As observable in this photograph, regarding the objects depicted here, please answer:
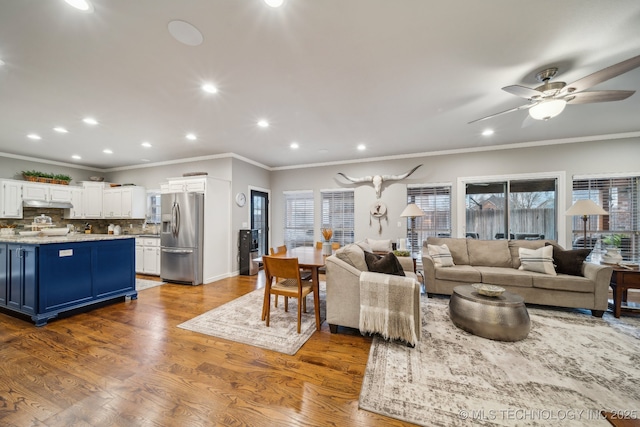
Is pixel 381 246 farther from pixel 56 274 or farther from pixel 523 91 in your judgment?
pixel 56 274

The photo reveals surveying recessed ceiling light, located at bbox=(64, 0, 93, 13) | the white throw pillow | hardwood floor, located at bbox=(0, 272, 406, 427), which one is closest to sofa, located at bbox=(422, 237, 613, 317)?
the white throw pillow

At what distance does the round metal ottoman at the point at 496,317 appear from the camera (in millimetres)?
2395

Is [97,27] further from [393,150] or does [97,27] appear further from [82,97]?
[393,150]

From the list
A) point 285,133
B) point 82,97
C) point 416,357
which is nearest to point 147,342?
point 416,357

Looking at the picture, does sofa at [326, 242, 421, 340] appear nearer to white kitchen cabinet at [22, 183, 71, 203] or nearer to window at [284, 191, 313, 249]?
window at [284, 191, 313, 249]

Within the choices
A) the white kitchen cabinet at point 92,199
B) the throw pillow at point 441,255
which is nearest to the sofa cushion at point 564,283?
the throw pillow at point 441,255

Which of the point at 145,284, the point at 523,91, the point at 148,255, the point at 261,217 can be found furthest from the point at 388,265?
the point at 148,255

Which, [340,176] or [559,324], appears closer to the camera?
[559,324]

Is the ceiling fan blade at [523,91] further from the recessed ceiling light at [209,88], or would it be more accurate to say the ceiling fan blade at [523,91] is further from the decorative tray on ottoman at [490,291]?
the recessed ceiling light at [209,88]

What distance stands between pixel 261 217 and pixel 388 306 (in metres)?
4.76

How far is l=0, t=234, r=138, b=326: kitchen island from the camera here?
2.93 m

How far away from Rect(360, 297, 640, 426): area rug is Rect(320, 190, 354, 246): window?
3.46 m

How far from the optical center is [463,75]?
7.95ft

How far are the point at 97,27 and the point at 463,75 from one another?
3.23 m
